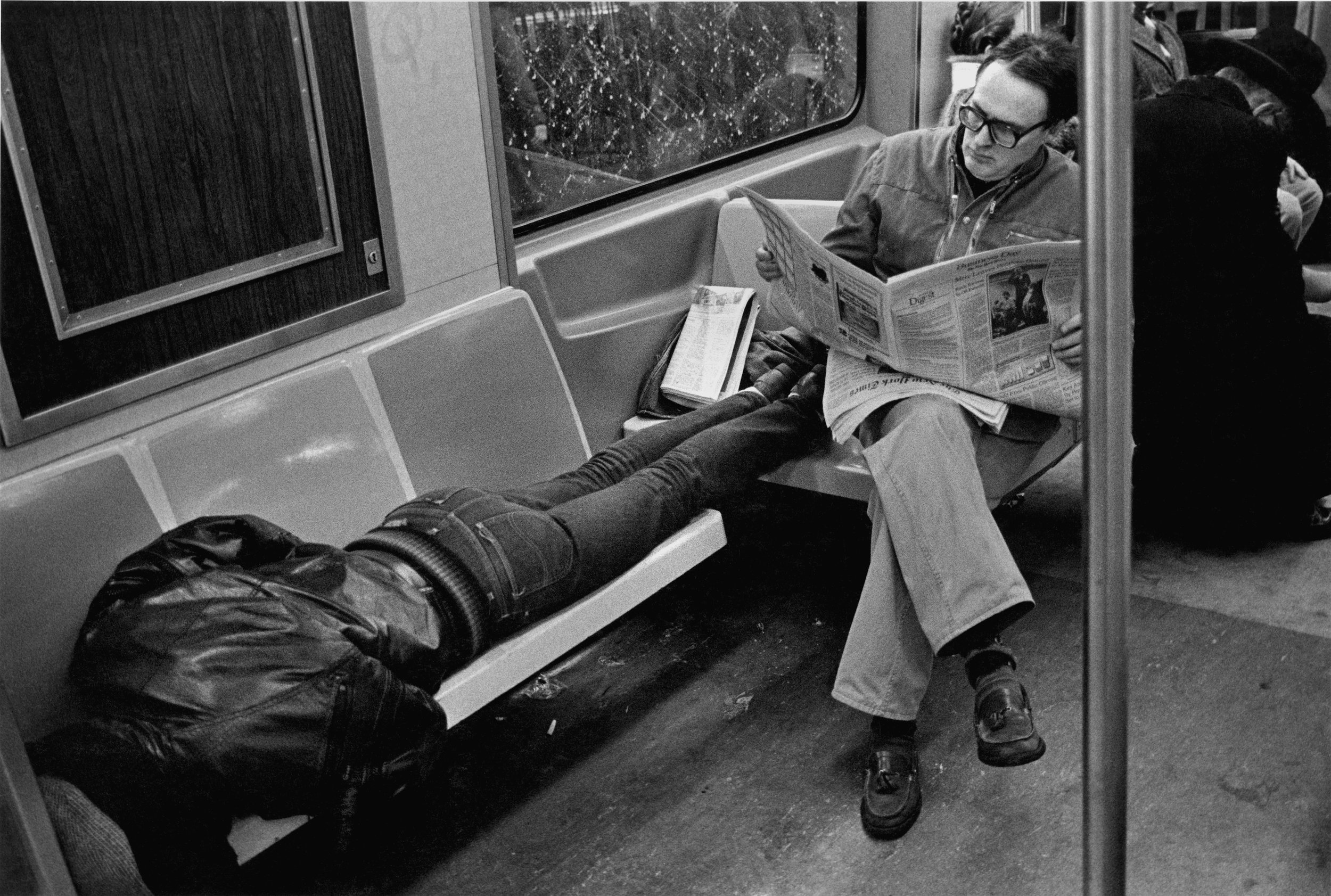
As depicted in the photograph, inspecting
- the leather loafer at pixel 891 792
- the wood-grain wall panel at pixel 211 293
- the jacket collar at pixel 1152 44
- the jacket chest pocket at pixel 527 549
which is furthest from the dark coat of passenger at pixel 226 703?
the jacket collar at pixel 1152 44

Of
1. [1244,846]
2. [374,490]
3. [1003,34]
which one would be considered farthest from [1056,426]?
[1003,34]

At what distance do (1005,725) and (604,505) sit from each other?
934 millimetres

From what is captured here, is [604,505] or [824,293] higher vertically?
[824,293]

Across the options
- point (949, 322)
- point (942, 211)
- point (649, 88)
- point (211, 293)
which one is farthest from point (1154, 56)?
point (211, 293)

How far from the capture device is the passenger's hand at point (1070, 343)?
271 cm

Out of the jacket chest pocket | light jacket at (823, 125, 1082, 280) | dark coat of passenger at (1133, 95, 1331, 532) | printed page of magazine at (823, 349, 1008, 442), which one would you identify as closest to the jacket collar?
dark coat of passenger at (1133, 95, 1331, 532)

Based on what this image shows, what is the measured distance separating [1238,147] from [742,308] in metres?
1.33

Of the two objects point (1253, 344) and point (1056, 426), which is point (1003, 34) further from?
point (1056, 426)

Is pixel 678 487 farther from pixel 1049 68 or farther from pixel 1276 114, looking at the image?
pixel 1276 114

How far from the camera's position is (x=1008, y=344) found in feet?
9.10

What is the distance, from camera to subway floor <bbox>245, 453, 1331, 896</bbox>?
8.04 feet

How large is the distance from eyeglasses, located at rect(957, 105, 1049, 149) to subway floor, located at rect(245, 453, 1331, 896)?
3.95ft

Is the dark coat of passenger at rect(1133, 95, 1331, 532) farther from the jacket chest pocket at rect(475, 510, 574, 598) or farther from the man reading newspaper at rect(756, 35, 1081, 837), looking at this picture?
the jacket chest pocket at rect(475, 510, 574, 598)

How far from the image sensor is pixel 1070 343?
273cm
